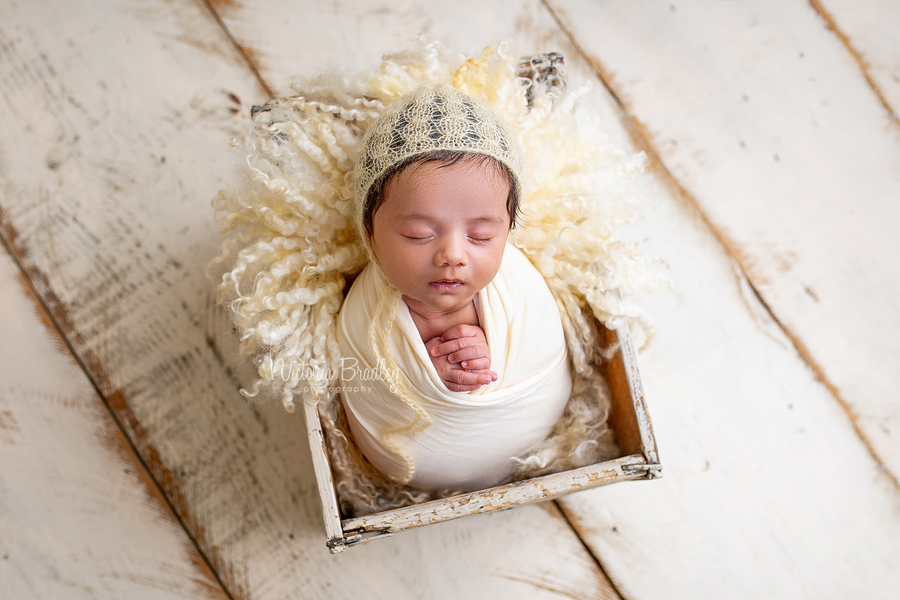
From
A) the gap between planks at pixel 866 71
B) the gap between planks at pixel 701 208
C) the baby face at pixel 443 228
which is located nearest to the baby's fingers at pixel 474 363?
the baby face at pixel 443 228

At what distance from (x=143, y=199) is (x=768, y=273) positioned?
51.3 inches

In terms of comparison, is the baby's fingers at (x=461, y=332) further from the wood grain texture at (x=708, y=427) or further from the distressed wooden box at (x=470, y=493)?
the wood grain texture at (x=708, y=427)

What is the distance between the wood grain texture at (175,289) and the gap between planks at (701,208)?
2.01 feet

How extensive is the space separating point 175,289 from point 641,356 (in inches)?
37.3

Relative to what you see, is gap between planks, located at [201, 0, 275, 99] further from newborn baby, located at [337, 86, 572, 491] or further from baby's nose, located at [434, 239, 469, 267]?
baby's nose, located at [434, 239, 469, 267]

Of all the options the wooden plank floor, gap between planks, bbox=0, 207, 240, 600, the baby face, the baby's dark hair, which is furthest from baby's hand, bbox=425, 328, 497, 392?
gap between planks, bbox=0, 207, 240, 600

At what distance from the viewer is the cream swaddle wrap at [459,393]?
3.01 ft

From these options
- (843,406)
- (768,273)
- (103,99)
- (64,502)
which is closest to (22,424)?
(64,502)

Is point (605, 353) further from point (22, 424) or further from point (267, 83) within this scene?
point (22, 424)

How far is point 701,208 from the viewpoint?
1296 millimetres

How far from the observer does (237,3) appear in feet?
4.21

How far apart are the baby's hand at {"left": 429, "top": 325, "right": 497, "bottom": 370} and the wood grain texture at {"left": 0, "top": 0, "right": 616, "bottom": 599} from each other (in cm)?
43

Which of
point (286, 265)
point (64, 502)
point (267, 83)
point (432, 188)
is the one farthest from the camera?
point (267, 83)

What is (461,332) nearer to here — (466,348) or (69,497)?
(466,348)
